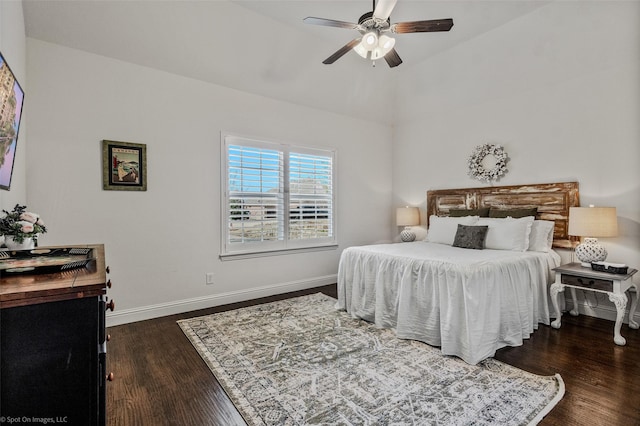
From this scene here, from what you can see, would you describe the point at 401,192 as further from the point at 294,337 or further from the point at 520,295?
the point at 294,337

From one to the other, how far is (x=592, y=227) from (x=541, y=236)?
1.95ft

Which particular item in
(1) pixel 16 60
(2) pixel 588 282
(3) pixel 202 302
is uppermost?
(1) pixel 16 60

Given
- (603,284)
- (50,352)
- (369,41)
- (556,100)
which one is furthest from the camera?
(556,100)

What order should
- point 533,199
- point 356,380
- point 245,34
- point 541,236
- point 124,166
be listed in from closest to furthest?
point 356,380 → point 124,166 → point 245,34 → point 541,236 → point 533,199

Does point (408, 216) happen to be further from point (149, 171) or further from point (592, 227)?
point (149, 171)

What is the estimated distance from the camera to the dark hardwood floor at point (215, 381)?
183cm

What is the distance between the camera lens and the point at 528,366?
2.37m

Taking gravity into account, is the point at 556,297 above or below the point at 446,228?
below

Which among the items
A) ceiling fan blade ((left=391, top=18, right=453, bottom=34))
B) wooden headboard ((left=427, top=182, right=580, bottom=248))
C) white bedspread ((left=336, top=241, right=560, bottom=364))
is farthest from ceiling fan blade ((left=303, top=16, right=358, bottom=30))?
wooden headboard ((left=427, top=182, right=580, bottom=248))

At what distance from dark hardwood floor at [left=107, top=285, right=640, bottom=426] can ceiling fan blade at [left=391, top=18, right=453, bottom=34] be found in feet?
8.82

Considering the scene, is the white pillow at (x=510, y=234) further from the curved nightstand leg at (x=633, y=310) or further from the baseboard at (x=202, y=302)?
the baseboard at (x=202, y=302)

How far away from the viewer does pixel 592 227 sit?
3051mm

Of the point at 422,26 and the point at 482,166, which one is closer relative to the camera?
the point at 422,26

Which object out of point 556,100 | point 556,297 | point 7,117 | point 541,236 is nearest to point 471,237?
point 541,236
